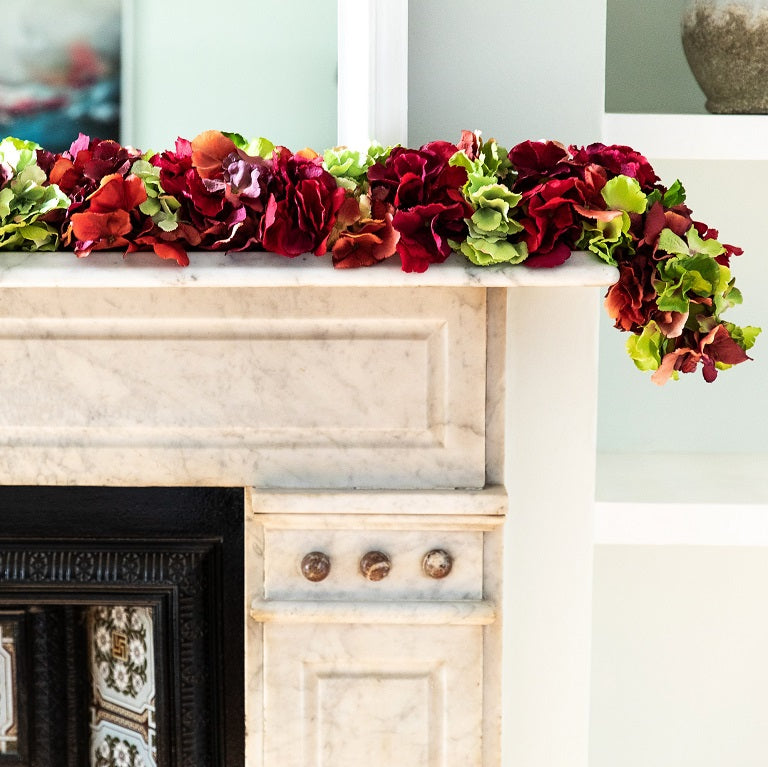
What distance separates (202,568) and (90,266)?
1.16ft

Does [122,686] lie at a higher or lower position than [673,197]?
lower

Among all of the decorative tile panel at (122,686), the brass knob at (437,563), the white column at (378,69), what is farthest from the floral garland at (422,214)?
the decorative tile panel at (122,686)

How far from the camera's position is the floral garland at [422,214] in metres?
0.76

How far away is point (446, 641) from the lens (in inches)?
35.0

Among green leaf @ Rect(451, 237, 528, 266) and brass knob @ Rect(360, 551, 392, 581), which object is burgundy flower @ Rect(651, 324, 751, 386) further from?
brass knob @ Rect(360, 551, 392, 581)

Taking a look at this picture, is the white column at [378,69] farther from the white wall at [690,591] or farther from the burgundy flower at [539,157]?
the white wall at [690,591]

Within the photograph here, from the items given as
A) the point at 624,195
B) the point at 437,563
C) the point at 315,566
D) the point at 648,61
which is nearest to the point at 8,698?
the point at 315,566

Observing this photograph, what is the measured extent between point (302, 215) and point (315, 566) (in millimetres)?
358

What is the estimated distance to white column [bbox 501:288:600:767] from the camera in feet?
3.06

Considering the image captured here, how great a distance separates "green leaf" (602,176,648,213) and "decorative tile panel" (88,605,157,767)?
659 millimetres

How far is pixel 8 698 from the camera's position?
3.18 feet

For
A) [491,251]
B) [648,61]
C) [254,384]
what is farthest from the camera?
[648,61]

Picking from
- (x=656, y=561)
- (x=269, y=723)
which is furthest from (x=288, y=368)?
(x=656, y=561)

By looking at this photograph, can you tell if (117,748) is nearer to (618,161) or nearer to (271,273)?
(271,273)
